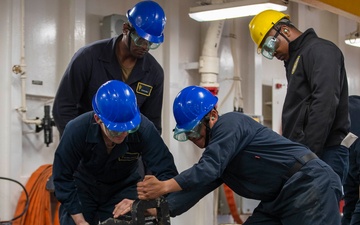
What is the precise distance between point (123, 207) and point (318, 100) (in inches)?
53.6

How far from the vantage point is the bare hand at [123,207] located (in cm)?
321

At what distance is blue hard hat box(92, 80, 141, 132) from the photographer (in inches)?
126

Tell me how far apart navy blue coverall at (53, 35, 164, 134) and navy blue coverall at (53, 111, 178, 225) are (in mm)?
415

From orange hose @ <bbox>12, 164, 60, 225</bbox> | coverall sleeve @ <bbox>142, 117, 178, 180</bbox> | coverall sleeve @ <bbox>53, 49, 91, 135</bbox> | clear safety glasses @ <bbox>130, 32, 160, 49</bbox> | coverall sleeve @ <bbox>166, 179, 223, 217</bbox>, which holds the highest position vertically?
clear safety glasses @ <bbox>130, 32, 160, 49</bbox>

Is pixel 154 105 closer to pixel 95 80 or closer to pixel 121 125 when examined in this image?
pixel 95 80

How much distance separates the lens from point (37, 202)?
220 inches

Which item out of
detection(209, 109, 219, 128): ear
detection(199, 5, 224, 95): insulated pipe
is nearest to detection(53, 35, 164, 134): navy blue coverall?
detection(209, 109, 219, 128): ear

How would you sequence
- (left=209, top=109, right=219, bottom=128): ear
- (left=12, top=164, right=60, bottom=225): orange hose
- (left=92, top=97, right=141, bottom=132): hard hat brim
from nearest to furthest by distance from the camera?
(left=92, top=97, right=141, bottom=132): hard hat brim < (left=209, top=109, right=219, bottom=128): ear < (left=12, top=164, right=60, bottom=225): orange hose

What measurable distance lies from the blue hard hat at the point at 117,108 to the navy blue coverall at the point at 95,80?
56cm

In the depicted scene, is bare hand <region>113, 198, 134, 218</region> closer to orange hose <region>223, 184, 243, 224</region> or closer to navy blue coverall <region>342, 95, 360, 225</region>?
navy blue coverall <region>342, 95, 360, 225</region>

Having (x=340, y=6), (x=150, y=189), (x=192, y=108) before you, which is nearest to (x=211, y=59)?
(x=340, y=6)

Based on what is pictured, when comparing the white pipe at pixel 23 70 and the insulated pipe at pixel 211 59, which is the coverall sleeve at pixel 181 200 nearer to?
the white pipe at pixel 23 70

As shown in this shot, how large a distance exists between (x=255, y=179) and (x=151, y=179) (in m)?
0.68

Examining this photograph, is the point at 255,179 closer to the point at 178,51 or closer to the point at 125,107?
the point at 125,107
